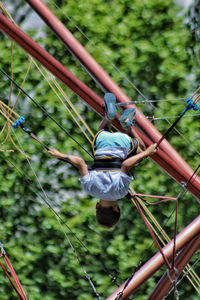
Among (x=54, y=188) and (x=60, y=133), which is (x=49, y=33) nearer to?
(x=60, y=133)

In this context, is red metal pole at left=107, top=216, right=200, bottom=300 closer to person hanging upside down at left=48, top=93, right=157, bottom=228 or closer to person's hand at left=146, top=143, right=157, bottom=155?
person hanging upside down at left=48, top=93, right=157, bottom=228

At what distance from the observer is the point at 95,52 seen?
6.34 m

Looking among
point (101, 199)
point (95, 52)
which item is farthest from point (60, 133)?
point (101, 199)

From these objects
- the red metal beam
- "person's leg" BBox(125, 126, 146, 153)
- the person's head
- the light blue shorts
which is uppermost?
the red metal beam

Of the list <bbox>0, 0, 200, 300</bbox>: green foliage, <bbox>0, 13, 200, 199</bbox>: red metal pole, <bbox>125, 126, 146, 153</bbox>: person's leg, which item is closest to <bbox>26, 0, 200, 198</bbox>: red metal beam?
<bbox>0, 13, 200, 199</bbox>: red metal pole

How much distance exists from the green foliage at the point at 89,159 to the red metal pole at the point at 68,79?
7.35 feet

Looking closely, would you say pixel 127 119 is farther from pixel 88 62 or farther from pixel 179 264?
pixel 179 264

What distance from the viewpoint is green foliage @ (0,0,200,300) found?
6289 mm

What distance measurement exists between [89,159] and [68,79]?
2502mm

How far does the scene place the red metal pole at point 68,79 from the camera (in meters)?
3.81

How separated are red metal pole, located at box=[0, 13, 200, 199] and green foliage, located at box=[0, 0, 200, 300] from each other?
224cm

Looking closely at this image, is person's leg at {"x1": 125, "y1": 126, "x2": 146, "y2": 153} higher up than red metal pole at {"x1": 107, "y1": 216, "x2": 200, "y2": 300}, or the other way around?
person's leg at {"x1": 125, "y1": 126, "x2": 146, "y2": 153}

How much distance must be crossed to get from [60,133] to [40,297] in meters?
1.74

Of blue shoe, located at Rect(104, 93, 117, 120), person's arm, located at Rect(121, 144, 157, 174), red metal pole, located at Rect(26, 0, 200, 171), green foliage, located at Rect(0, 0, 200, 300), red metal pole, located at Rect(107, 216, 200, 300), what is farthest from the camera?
green foliage, located at Rect(0, 0, 200, 300)
